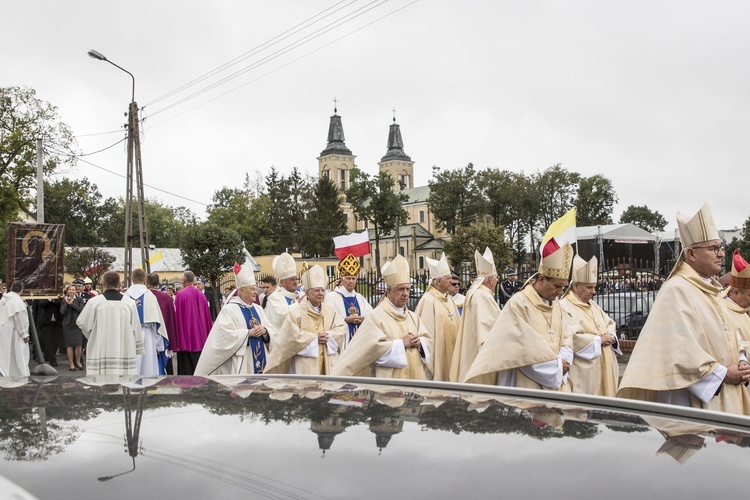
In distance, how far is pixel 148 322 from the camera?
1132 centimetres

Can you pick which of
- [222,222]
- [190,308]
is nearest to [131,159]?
[190,308]

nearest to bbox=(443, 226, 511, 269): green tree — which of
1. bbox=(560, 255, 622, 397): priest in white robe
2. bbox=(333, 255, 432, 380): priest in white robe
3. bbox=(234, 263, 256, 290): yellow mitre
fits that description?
bbox=(234, 263, 256, 290): yellow mitre

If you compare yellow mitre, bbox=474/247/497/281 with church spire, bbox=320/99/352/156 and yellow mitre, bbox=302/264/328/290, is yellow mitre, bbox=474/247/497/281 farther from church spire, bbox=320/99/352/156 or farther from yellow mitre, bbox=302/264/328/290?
church spire, bbox=320/99/352/156

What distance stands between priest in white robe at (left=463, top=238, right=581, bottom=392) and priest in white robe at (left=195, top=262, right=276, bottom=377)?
11.7 feet

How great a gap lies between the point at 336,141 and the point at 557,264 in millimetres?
121813

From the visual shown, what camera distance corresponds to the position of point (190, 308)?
11.8m

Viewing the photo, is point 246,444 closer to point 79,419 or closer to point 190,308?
point 79,419

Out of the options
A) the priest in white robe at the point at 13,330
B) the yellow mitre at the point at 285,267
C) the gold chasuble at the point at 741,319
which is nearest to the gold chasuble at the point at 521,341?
the gold chasuble at the point at 741,319

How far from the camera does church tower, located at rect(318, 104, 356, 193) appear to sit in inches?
4872

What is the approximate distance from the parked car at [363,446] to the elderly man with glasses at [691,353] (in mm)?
2776

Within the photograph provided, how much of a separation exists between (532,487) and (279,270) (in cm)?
930

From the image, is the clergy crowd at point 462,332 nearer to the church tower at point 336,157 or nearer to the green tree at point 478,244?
the green tree at point 478,244

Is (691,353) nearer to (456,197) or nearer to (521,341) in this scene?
(521,341)

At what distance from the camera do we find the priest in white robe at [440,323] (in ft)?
28.8
